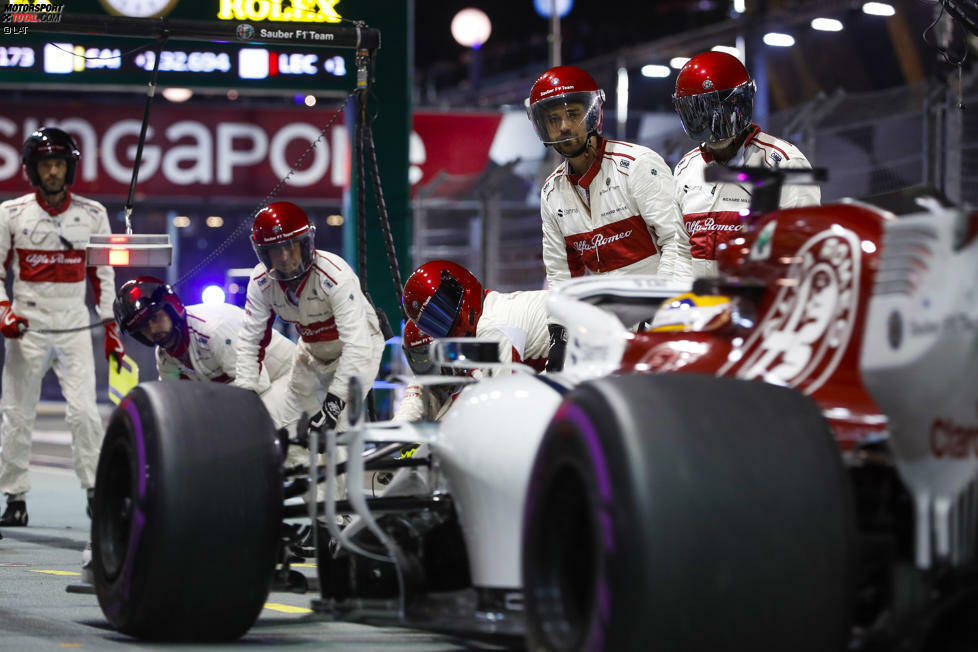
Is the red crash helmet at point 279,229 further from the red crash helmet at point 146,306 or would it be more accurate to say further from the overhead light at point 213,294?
the overhead light at point 213,294

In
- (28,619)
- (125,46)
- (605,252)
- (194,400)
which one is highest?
(125,46)

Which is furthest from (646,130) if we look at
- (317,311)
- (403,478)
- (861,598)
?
(861,598)

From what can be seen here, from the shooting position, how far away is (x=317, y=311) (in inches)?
290

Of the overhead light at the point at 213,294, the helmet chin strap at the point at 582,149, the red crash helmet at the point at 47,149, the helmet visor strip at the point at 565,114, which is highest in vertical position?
the red crash helmet at the point at 47,149

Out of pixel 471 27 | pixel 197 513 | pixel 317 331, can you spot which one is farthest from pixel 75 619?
pixel 471 27

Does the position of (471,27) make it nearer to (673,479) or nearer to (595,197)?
(595,197)

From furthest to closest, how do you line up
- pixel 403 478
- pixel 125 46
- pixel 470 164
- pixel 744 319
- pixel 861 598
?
1. pixel 470 164
2. pixel 125 46
3. pixel 403 478
4. pixel 744 319
5. pixel 861 598

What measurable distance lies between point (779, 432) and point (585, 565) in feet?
1.95

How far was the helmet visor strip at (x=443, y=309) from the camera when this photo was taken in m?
6.22

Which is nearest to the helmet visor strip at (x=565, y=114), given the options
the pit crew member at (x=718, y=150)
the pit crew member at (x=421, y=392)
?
the pit crew member at (x=718, y=150)

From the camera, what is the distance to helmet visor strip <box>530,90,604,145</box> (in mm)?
6336

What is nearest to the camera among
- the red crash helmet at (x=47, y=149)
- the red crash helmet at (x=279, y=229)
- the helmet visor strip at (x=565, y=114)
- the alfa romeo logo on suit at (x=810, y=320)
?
the alfa romeo logo on suit at (x=810, y=320)

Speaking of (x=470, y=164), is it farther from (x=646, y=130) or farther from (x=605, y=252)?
(x=605, y=252)

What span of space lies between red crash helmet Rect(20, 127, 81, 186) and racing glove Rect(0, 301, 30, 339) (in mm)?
795
